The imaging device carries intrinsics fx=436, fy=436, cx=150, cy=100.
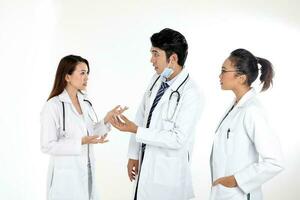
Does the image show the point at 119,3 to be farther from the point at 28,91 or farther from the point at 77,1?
the point at 28,91

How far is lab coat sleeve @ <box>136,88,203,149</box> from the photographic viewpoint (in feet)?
7.87

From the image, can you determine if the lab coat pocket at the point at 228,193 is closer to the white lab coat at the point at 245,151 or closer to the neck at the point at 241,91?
the white lab coat at the point at 245,151

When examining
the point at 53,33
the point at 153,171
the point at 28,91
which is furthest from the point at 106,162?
the point at 153,171

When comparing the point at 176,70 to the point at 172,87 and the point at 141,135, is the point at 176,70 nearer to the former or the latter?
the point at 172,87

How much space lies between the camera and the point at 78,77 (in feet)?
8.46

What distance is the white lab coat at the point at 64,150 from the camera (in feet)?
7.97

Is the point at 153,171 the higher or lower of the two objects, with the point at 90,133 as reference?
lower

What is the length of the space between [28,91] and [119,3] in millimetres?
1136

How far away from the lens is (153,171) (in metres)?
2.49

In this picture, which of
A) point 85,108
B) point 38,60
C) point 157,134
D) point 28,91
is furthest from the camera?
point 38,60

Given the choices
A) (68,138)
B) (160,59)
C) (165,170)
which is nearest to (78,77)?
(68,138)

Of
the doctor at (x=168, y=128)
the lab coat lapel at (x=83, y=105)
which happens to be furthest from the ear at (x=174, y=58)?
the lab coat lapel at (x=83, y=105)

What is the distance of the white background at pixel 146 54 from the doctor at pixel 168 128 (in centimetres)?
Result: 135

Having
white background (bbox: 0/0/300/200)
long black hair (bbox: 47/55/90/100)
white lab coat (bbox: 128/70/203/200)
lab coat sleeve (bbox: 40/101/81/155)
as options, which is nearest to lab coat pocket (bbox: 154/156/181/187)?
white lab coat (bbox: 128/70/203/200)
